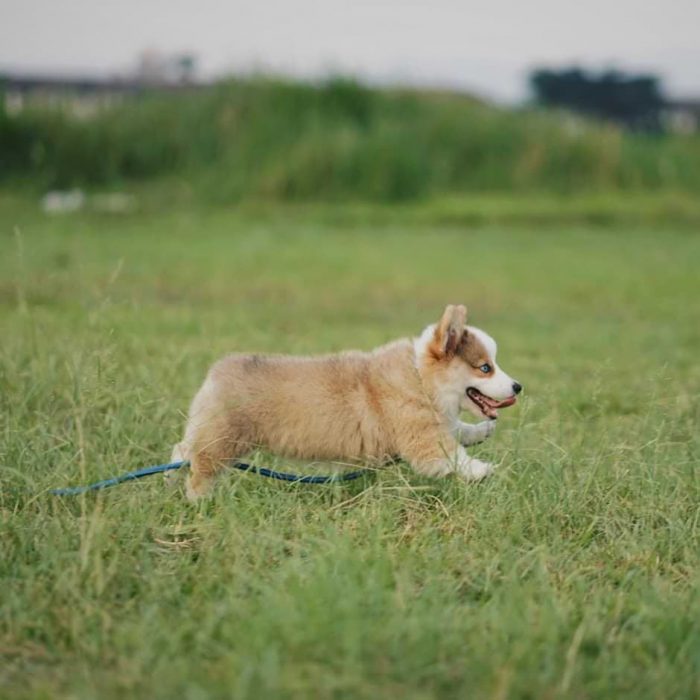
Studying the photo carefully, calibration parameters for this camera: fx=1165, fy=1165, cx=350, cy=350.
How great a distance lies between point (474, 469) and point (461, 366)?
451mm

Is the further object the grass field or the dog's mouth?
the dog's mouth

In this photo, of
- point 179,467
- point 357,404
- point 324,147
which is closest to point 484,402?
point 357,404

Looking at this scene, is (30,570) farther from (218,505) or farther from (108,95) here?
(108,95)

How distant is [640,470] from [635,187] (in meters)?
13.7

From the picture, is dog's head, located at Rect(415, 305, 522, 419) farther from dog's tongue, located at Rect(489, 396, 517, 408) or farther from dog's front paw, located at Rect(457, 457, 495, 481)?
dog's front paw, located at Rect(457, 457, 495, 481)

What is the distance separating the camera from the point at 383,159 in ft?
52.5

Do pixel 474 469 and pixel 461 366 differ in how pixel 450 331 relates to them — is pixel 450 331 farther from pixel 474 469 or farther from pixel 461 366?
pixel 474 469

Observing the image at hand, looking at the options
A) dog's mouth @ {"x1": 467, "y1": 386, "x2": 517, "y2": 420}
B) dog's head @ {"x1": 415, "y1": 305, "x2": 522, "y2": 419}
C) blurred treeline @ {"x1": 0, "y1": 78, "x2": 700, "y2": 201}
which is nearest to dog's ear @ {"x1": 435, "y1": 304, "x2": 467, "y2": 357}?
dog's head @ {"x1": 415, "y1": 305, "x2": 522, "y2": 419}

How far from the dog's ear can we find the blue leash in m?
0.56

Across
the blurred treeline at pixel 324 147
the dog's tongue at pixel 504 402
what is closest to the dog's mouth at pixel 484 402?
the dog's tongue at pixel 504 402

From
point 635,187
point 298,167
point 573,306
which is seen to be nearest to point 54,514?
point 573,306

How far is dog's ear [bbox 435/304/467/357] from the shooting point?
4426 millimetres

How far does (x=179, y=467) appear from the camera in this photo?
166 inches

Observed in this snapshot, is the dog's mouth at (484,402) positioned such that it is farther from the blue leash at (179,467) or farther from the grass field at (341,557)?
the blue leash at (179,467)
